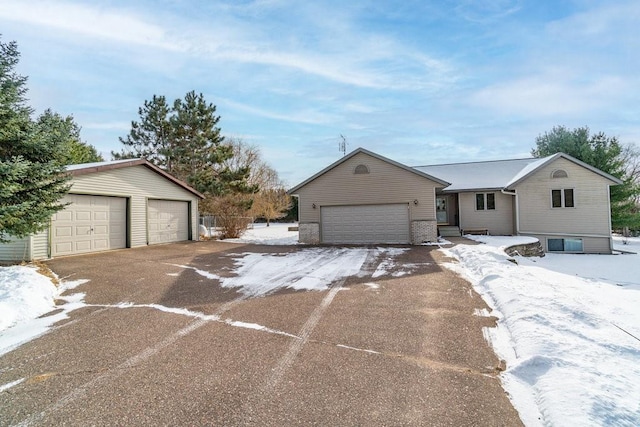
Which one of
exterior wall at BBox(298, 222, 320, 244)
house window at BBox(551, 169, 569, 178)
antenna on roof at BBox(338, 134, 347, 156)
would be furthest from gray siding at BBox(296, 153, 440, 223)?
house window at BBox(551, 169, 569, 178)

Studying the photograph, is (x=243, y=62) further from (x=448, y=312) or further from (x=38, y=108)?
(x=448, y=312)

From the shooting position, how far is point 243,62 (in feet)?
38.1

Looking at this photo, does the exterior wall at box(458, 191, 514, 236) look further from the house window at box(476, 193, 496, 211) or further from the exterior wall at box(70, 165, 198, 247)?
the exterior wall at box(70, 165, 198, 247)

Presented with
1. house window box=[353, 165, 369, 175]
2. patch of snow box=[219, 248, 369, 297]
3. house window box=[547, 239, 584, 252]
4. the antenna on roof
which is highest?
the antenna on roof

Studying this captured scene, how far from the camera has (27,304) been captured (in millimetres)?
5215

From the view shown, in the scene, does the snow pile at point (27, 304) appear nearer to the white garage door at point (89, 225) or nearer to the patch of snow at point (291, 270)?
the patch of snow at point (291, 270)

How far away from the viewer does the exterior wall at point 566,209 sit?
16391mm

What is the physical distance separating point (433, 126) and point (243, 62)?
1318cm

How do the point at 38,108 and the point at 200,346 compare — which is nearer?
the point at 200,346

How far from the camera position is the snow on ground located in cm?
246

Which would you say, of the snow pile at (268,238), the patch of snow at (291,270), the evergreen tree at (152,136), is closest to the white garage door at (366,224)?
the snow pile at (268,238)

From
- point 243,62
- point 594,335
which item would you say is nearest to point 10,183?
point 243,62

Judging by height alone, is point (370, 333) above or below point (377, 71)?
below

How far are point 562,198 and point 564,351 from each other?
16.9 metres
